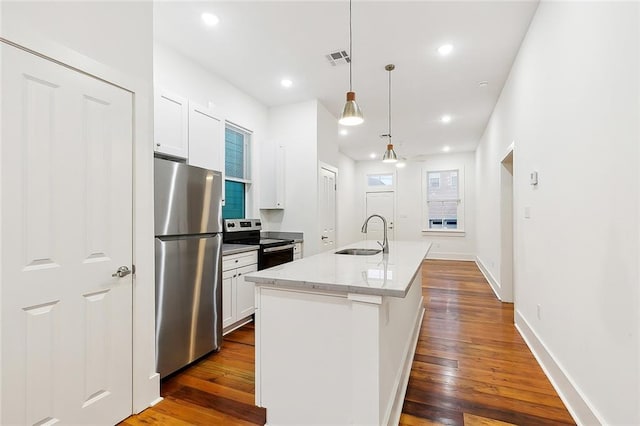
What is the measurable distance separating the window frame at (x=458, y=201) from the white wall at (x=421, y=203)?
0.05m

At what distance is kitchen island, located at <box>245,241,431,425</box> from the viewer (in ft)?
4.79

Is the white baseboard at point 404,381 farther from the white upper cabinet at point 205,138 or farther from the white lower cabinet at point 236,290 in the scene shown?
the white upper cabinet at point 205,138

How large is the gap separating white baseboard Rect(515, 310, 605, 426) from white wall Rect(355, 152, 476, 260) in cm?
570

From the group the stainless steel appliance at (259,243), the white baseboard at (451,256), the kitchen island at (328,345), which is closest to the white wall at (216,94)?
the stainless steel appliance at (259,243)

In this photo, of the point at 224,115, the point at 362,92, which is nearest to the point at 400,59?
the point at 362,92

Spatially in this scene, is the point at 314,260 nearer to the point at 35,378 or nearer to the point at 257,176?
the point at 35,378

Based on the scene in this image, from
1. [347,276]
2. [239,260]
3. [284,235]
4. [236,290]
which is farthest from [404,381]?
[284,235]

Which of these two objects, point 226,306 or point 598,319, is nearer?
point 598,319

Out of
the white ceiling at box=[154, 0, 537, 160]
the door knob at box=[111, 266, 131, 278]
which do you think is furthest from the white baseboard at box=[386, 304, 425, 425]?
the white ceiling at box=[154, 0, 537, 160]

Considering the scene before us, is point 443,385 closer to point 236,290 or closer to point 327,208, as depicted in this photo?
point 236,290

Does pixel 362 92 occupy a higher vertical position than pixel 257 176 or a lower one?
higher

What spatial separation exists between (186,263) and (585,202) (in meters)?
2.81

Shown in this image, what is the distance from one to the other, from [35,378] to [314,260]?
1686 mm

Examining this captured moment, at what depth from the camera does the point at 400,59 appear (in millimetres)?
3342
